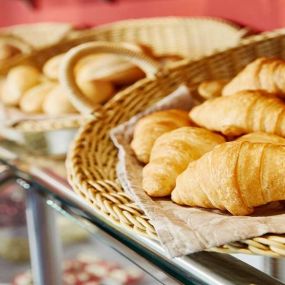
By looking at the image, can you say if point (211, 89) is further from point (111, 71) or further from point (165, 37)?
point (165, 37)

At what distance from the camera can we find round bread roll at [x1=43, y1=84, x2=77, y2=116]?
1.11 m

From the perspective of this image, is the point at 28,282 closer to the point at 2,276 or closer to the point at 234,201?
the point at 2,276

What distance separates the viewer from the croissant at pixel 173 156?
0.65 metres

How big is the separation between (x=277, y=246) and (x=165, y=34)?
1.17 meters

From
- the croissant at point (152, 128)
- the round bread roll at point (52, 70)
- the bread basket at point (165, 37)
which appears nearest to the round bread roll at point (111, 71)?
the round bread roll at point (52, 70)

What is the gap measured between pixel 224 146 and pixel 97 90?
61cm

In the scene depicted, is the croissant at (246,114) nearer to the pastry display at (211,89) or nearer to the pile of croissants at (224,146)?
the pile of croissants at (224,146)

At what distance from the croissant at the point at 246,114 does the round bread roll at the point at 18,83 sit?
644 millimetres

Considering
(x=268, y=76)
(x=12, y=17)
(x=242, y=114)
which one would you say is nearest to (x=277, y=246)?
(x=242, y=114)

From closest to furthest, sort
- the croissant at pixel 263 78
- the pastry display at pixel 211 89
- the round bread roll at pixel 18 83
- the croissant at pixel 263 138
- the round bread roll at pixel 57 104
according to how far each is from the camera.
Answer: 1. the croissant at pixel 263 138
2. the croissant at pixel 263 78
3. the pastry display at pixel 211 89
4. the round bread roll at pixel 57 104
5. the round bread roll at pixel 18 83

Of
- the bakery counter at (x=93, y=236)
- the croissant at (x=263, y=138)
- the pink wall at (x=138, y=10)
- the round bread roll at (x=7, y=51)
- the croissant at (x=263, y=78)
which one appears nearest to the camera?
the bakery counter at (x=93, y=236)

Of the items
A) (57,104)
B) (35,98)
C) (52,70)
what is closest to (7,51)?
(52,70)

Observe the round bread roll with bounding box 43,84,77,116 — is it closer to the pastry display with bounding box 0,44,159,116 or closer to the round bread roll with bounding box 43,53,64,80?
the pastry display with bounding box 0,44,159,116

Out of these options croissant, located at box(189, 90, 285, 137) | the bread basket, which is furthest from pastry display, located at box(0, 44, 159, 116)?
croissant, located at box(189, 90, 285, 137)
